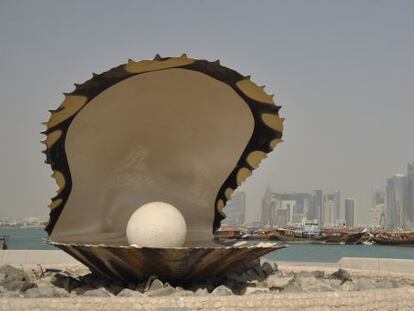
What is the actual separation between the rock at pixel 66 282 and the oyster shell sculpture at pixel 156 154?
52cm

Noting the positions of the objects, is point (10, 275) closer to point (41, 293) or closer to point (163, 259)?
point (41, 293)

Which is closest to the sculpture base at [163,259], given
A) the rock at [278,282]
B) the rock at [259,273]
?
the rock at [278,282]

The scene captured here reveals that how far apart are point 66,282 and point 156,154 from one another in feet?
10.3

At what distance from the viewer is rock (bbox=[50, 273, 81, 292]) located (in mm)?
10242

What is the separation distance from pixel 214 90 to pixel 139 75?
1427mm

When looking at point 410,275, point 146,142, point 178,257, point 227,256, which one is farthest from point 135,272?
point 410,275

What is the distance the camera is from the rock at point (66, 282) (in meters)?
10.2

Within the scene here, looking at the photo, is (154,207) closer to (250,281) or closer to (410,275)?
(250,281)

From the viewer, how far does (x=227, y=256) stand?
9.32m

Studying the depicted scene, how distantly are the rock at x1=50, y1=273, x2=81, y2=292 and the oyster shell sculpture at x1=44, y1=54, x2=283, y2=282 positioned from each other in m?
0.52

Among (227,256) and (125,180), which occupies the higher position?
(125,180)

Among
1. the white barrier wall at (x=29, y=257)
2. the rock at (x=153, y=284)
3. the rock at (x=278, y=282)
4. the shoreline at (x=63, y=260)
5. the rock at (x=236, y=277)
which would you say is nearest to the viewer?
the rock at (x=153, y=284)

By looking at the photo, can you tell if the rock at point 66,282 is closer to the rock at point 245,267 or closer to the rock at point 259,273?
the rock at point 245,267

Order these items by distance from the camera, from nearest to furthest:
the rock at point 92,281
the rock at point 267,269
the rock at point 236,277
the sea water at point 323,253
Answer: the rock at point 92,281, the rock at point 236,277, the rock at point 267,269, the sea water at point 323,253
